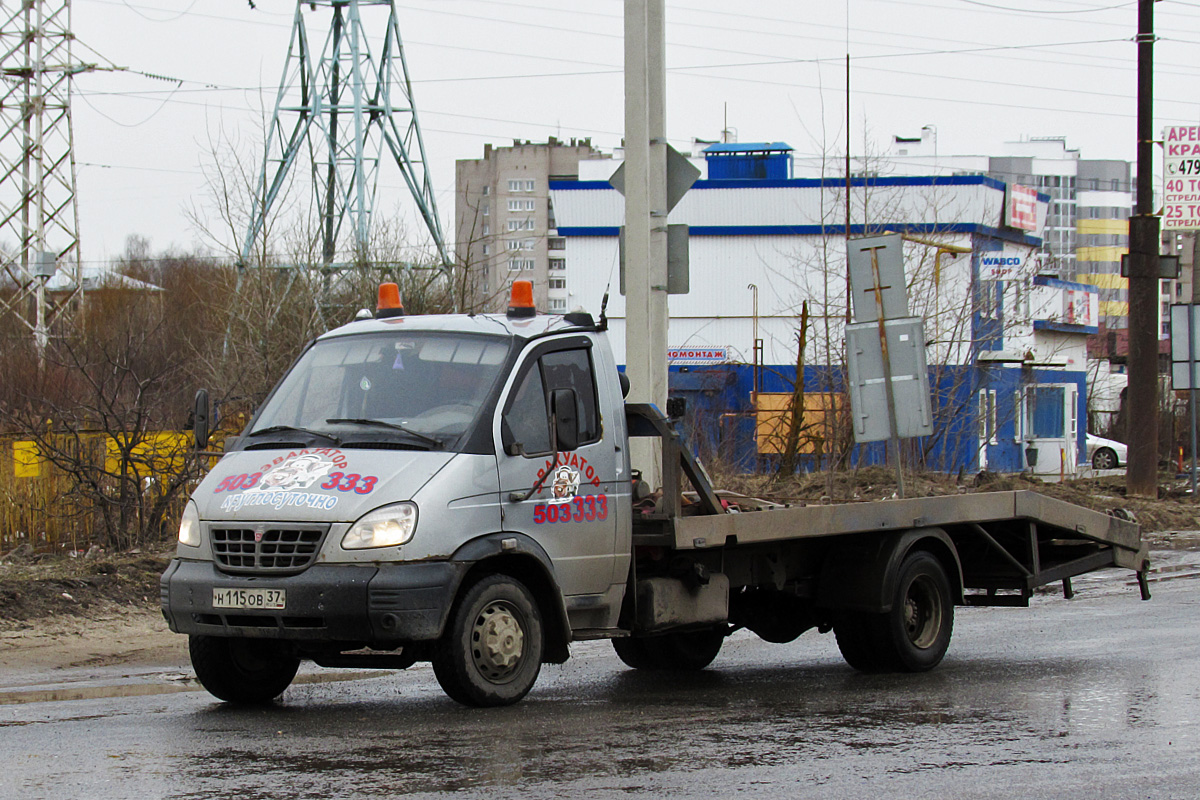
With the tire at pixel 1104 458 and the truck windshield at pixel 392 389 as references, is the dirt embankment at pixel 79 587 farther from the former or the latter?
the tire at pixel 1104 458

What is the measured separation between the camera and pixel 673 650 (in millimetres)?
10312

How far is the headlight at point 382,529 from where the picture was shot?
7.38 m

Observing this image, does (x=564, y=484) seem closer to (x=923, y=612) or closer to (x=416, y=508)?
(x=416, y=508)

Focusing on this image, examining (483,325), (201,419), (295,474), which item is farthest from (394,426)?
(201,419)

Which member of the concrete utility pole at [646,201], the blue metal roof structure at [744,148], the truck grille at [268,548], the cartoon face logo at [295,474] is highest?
the blue metal roof structure at [744,148]

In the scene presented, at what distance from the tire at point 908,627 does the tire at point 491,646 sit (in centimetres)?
268

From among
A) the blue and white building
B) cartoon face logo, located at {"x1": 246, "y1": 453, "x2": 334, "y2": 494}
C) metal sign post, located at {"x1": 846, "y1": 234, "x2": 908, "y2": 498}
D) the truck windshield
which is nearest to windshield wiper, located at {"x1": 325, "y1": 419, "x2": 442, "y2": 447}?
the truck windshield

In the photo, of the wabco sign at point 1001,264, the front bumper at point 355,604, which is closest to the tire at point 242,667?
the front bumper at point 355,604

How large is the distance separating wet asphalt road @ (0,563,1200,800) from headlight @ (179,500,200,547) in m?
0.91

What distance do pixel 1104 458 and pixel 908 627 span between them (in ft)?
150

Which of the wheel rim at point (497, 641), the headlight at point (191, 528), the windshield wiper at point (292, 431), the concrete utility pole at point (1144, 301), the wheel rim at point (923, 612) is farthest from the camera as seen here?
the concrete utility pole at point (1144, 301)

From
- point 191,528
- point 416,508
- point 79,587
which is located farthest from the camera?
point 79,587

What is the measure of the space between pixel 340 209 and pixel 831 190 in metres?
22.2

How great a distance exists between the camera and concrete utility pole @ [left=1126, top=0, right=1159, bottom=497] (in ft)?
82.0
